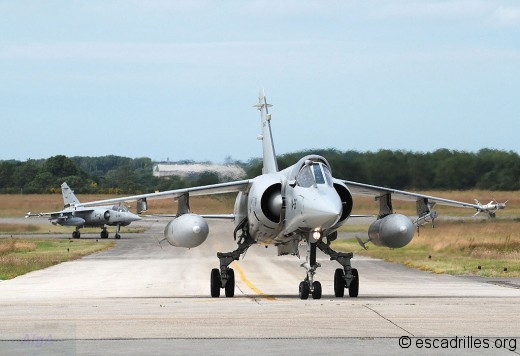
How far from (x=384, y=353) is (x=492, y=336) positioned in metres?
2.26

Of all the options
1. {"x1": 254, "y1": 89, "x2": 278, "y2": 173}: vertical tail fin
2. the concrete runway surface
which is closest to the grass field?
the concrete runway surface

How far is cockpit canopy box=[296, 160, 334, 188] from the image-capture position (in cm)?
2134

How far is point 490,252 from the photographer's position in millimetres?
41719

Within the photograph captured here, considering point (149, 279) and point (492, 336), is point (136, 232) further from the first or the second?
point (492, 336)

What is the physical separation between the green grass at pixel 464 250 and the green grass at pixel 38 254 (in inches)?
518

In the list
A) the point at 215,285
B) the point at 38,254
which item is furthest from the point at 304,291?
the point at 38,254

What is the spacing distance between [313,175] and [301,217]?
2.89ft

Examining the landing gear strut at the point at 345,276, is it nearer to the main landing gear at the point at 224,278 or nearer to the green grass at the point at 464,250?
the main landing gear at the point at 224,278

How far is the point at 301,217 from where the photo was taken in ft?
69.6

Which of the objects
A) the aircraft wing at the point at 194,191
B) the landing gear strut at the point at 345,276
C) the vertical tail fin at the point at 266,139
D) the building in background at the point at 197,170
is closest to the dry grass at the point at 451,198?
the building in background at the point at 197,170

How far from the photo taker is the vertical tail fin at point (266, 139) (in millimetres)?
27250

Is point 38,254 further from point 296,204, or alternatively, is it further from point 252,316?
point 252,316

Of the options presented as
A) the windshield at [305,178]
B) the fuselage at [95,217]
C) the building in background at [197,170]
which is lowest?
the fuselage at [95,217]

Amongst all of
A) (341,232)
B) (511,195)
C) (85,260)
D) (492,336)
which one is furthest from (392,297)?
(341,232)
